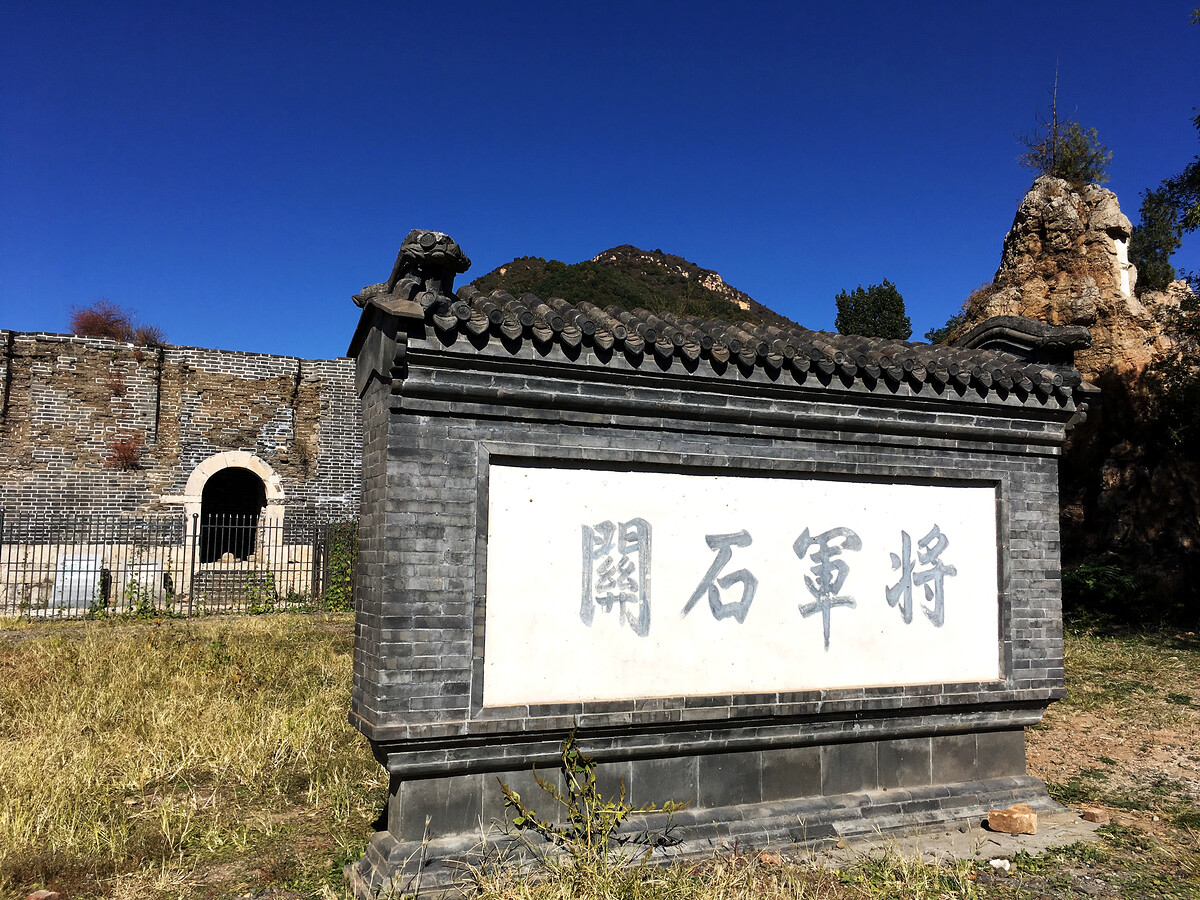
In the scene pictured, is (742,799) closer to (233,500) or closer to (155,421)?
(155,421)

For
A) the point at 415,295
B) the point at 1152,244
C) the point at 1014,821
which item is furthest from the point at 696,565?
the point at 1152,244

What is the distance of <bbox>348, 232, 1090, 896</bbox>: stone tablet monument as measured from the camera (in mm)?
4664

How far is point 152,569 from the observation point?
1555cm

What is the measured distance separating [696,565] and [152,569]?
1382 cm

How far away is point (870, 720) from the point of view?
569cm

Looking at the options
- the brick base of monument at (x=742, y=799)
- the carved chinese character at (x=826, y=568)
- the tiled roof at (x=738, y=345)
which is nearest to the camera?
the brick base of monument at (x=742, y=799)

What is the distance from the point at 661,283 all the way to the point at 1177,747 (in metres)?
46.8

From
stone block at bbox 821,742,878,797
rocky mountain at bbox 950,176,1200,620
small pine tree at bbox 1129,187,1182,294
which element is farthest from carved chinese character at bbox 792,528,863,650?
small pine tree at bbox 1129,187,1182,294

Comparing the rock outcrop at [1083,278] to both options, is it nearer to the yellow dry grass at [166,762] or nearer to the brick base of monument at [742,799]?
the brick base of monument at [742,799]

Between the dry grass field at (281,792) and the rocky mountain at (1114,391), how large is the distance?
553 centimetres

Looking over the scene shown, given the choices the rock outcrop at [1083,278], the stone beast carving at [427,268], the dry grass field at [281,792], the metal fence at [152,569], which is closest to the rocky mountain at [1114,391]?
the rock outcrop at [1083,278]

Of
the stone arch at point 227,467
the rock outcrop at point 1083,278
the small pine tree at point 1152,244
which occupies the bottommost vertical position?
the stone arch at point 227,467

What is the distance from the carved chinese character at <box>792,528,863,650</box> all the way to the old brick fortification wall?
14776 mm

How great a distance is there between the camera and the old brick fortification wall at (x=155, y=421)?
16.3 m
